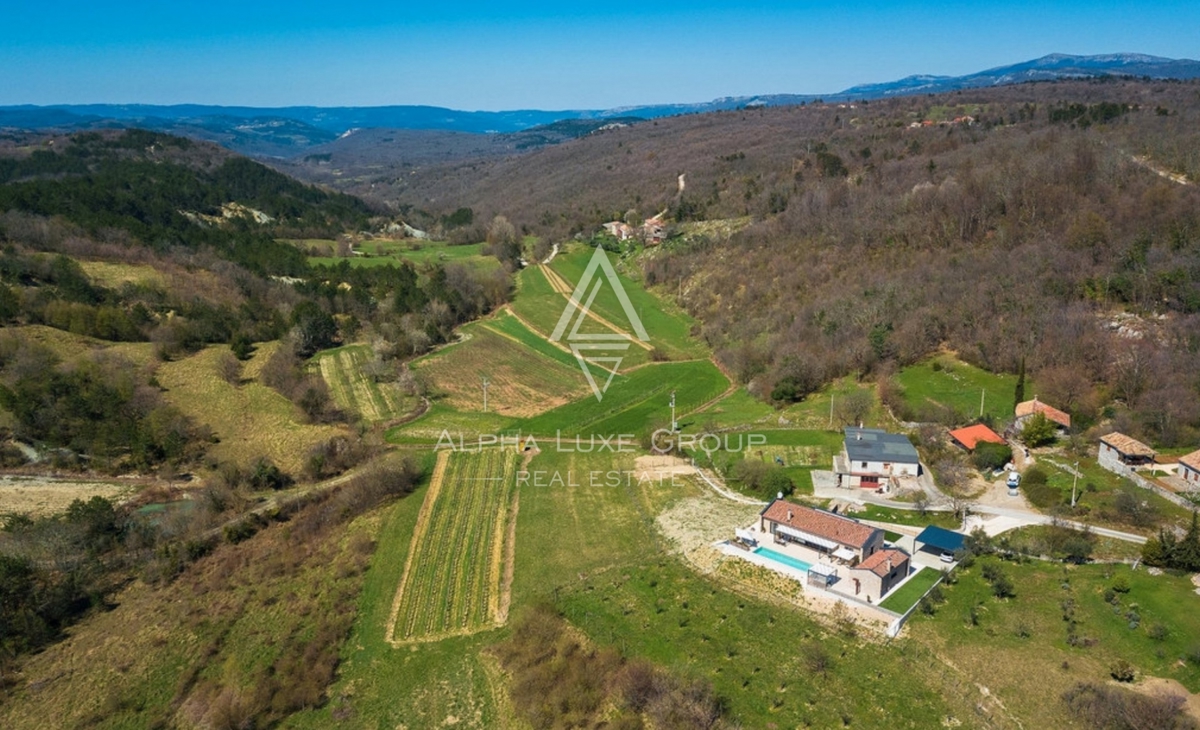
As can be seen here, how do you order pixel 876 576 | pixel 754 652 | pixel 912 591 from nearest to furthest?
1. pixel 754 652
2. pixel 876 576
3. pixel 912 591

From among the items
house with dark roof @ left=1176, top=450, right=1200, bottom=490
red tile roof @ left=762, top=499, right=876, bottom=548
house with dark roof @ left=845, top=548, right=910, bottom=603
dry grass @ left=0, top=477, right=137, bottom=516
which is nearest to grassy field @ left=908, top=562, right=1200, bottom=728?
house with dark roof @ left=845, top=548, right=910, bottom=603

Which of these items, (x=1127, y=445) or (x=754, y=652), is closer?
(x=754, y=652)

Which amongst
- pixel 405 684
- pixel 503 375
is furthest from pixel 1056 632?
pixel 503 375

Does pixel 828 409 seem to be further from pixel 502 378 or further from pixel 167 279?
pixel 167 279

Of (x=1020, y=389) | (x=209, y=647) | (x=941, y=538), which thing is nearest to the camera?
(x=209, y=647)

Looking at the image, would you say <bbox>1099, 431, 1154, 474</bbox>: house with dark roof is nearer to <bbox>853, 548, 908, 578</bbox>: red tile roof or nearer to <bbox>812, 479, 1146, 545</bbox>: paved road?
<bbox>812, 479, 1146, 545</bbox>: paved road

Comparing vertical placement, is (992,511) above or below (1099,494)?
below

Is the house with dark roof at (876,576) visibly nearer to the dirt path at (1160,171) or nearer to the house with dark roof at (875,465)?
the house with dark roof at (875,465)
